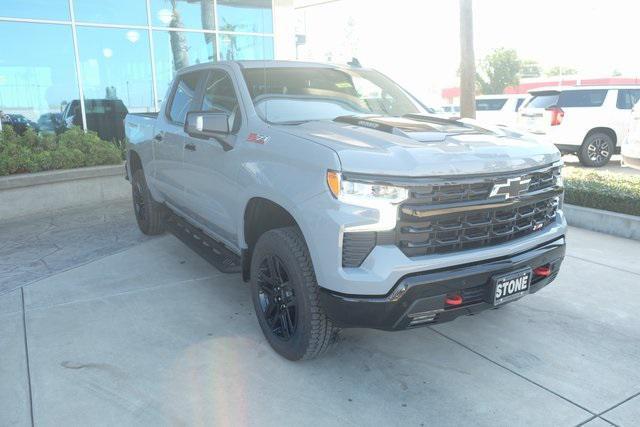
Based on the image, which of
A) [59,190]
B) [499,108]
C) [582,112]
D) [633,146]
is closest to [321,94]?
[633,146]

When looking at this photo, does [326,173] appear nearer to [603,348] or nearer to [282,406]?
[282,406]

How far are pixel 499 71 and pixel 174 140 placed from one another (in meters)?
52.8

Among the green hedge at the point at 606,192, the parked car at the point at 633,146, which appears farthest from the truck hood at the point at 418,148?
the parked car at the point at 633,146

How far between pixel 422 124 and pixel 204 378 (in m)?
2.17

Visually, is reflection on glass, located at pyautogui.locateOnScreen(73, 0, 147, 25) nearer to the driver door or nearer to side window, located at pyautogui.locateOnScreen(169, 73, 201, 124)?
side window, located at pyautogui.locateOnScreen(169, 73, 201, 124)

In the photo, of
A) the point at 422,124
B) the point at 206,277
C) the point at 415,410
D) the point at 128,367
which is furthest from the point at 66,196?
the point at 415,410

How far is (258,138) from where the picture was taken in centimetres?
358

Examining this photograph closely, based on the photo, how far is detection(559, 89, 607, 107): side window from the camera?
1220 centimetres

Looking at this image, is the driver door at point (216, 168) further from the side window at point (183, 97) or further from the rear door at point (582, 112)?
the rear door at point (582, 112)

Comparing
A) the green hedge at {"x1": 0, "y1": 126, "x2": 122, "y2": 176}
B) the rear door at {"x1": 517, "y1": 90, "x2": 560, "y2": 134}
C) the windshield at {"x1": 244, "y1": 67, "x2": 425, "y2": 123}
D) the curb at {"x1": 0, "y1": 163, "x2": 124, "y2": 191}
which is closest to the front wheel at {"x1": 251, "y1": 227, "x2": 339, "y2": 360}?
the windshield at {"x1": 244, "y1": 67, "x2": 425, "y2": 123}

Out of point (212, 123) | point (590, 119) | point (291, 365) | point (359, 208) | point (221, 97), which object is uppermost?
point (221, 97)

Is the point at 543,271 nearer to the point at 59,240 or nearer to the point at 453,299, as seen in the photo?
the point at 453,299

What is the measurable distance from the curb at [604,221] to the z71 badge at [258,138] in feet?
14.6

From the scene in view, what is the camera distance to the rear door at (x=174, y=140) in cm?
490
